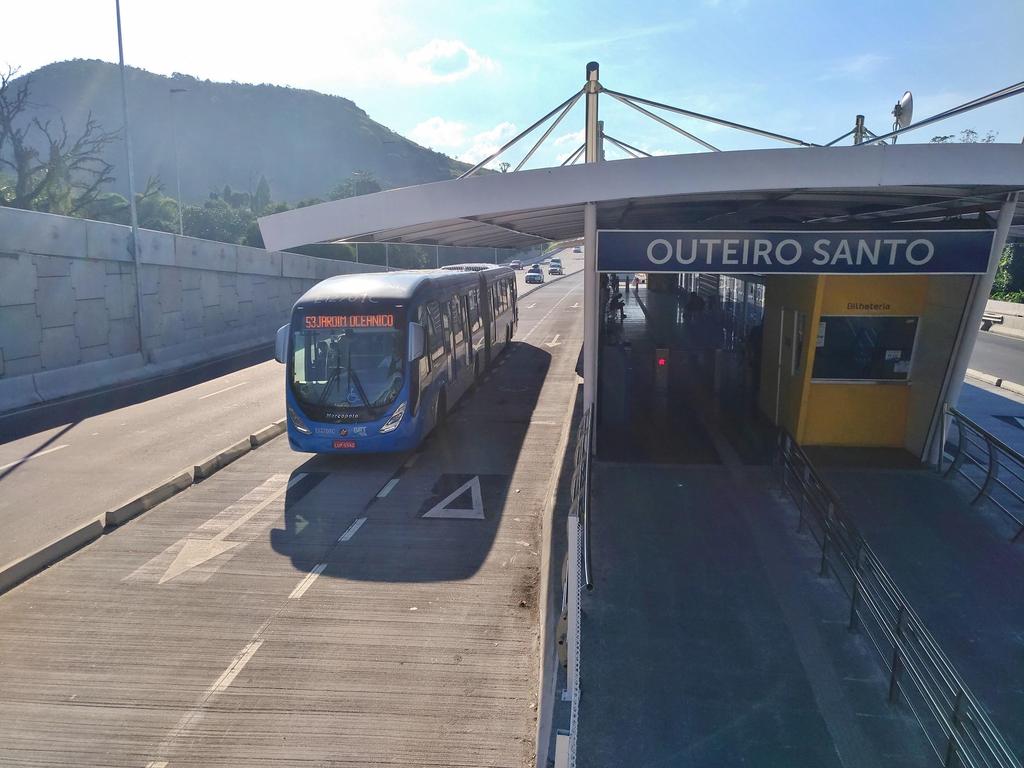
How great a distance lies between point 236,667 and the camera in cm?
619

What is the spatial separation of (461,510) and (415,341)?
3.24 metres

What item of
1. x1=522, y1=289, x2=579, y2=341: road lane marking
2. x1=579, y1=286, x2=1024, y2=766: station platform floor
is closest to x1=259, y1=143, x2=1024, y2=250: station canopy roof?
x1=579, y1=286, x2=1024, y2=766: station platform floor

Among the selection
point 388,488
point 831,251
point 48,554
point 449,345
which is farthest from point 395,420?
point 831,251

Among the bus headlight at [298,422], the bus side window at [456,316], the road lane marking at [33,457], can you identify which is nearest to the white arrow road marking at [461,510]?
the bus headlight at [298,422]

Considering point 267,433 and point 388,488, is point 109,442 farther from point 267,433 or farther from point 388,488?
point 388,488

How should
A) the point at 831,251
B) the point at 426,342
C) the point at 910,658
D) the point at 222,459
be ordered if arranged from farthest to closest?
the point at 426,342 < the point at 222,459 < the point at 831,251 < the point at 910,658

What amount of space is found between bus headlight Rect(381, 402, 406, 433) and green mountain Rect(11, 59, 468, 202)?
483 ft

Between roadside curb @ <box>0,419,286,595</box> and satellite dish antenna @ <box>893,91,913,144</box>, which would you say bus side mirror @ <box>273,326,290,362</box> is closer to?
roadside curb @ <box>0,419,286,595</box>

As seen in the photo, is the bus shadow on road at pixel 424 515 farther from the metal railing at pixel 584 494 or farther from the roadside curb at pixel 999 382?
the roadside curb at pixel 999 382

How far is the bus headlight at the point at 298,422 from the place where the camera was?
11.6 metres

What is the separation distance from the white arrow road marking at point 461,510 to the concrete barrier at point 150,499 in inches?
154

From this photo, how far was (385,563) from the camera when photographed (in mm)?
8203

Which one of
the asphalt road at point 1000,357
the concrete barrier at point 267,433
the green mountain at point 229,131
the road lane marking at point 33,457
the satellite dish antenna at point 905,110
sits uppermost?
the green mountain at point 229,131

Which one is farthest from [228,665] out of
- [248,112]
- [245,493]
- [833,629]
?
[248,112]
